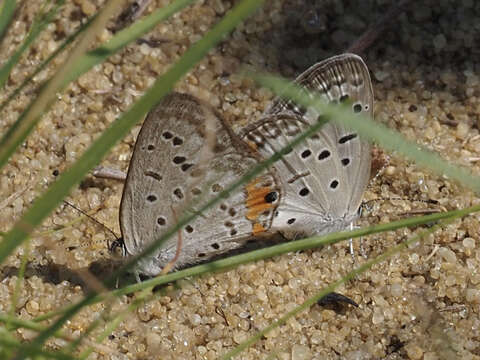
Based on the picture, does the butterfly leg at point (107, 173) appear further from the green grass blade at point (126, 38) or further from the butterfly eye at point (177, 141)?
the green grass blade at point (126, 38)

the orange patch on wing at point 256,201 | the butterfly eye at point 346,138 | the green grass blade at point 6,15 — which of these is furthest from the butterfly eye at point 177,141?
the green grass blade at point 6,15

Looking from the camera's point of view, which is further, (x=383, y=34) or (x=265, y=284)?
(x=383, y=34)

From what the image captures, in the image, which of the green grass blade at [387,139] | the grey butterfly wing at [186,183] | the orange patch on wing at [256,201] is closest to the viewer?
the green grass blade at [387,139]

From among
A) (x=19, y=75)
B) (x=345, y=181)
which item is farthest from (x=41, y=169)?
(x=345, y=181)

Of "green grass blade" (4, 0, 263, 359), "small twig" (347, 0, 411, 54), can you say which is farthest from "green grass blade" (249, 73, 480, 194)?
"small twig" (347, 0, 411, 54)

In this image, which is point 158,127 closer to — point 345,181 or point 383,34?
point 345,181

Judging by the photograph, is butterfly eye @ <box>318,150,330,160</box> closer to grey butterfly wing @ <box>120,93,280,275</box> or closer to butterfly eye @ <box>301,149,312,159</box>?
butterfly eye @ <box>301,149,312,159</box>

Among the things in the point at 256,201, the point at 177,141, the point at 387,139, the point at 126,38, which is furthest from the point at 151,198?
the point at 387,139
